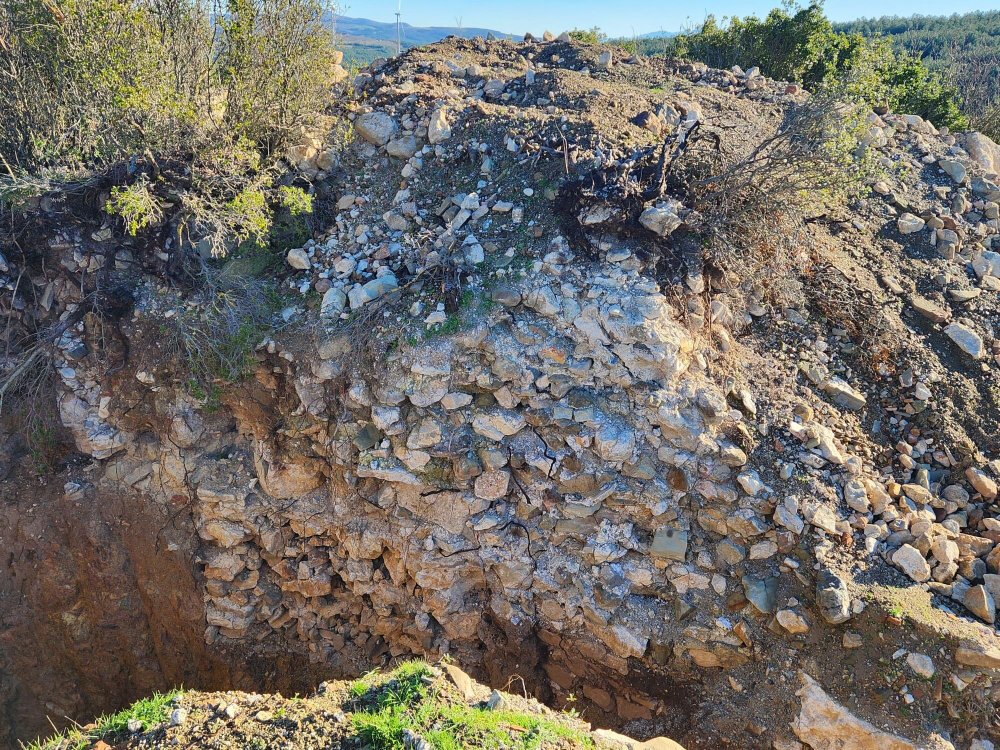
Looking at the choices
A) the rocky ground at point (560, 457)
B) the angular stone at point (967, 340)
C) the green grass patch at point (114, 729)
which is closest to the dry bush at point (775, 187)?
the rocky ground at point (560, 457)

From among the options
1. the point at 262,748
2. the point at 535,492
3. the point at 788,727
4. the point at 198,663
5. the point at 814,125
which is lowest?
the point at 198,663

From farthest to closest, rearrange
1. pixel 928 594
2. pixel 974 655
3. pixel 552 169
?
pixel 552 169 → pixel 928 594 → pixel 974 655

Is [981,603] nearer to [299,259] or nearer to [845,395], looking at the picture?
[845,395]

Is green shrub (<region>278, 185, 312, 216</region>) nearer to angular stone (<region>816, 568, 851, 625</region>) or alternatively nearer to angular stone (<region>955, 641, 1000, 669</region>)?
angular stone (<region>816, 568, 851, 625</region>)

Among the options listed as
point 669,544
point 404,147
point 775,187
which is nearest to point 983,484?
point 669,544

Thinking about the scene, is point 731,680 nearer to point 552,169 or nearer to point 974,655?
point 974,655

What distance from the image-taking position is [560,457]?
4770 mm

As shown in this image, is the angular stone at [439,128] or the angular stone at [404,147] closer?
the angular stone at [439,128]

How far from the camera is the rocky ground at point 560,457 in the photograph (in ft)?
14.3

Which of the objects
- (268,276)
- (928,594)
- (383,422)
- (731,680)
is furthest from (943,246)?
(268,276)

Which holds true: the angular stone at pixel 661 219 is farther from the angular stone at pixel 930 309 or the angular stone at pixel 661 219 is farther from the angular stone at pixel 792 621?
the angular stone at pixel 792 621

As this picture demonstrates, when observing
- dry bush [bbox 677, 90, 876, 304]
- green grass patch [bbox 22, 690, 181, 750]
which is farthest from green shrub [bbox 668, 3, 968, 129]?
green grass patch [bbox 22, 690, 181, 750]

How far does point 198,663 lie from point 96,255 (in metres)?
3.76

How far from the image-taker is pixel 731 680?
4480mm
